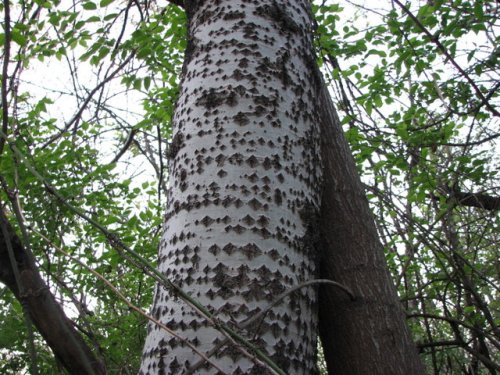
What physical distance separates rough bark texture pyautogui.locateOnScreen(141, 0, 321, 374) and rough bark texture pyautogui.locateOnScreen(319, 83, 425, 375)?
292mm

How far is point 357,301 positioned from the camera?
1.40 m

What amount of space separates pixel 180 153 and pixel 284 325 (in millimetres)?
560

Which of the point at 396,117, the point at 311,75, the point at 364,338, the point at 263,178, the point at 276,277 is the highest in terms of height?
the point at 396,117

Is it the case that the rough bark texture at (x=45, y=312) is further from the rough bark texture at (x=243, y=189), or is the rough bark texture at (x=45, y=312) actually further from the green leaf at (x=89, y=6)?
the green leaf at (x=89, y=6)

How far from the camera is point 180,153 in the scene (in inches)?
49.6

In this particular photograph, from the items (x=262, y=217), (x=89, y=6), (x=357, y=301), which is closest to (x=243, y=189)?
(x=262, y=217)

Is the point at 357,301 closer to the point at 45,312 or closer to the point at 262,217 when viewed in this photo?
the point at 262,217

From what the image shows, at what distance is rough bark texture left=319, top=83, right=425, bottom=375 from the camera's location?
1326mm

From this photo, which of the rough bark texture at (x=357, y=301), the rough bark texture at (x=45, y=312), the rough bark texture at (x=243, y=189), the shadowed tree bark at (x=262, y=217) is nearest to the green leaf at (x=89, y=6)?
the shadowed tree bark at (x=262, y=217)

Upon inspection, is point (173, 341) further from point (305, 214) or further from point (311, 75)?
point (311, 75)

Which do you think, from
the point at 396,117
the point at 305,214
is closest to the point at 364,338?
the point at 305,214

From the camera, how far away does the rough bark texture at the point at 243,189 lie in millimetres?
980

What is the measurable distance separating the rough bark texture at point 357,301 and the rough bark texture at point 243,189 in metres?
0.29

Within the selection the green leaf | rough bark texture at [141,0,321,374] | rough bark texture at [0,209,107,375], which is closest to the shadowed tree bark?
rough bark texture at [141,0,321,374]
